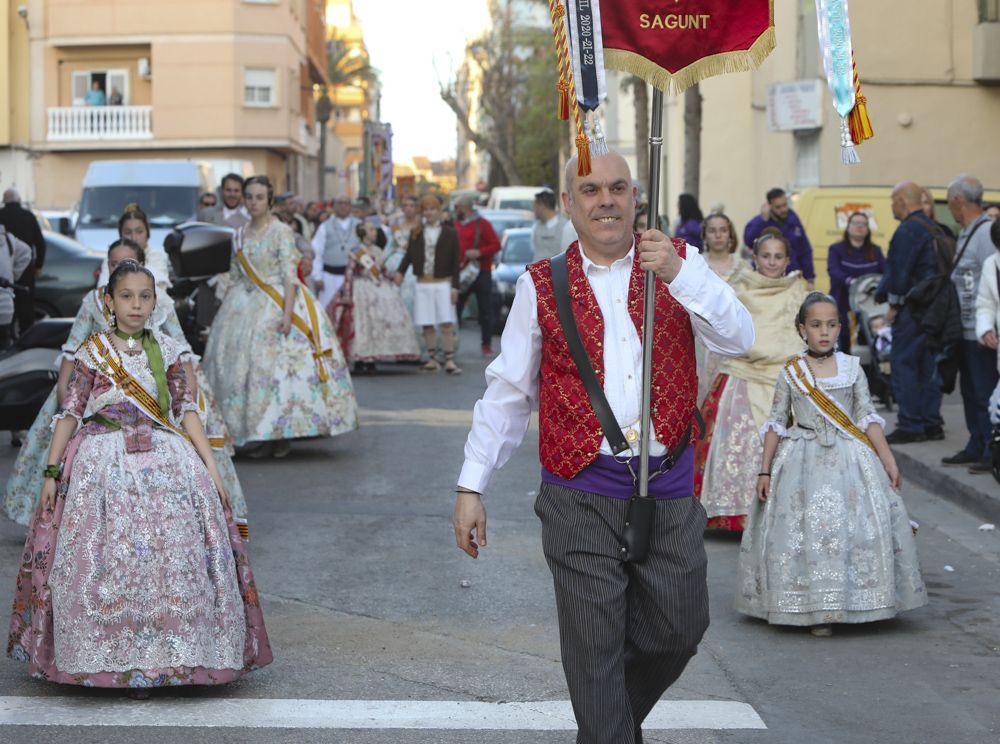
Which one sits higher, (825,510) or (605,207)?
(605,207)

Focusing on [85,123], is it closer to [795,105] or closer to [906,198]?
[795,105]

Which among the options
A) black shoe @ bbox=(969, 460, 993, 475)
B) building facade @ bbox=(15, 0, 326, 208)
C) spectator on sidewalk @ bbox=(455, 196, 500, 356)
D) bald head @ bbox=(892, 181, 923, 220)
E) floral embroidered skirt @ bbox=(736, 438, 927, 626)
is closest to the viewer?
floral embroidered skirt @ bbox=(736, 438, 927, 626)

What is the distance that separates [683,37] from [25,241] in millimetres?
14840

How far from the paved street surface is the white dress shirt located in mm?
1326

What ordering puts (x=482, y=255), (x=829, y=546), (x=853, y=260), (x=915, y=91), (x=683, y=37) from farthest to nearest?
(x=915, y=91), (x=482, y=255), (x=853, y=260), (x=829, y=546), (x=683, y=37)

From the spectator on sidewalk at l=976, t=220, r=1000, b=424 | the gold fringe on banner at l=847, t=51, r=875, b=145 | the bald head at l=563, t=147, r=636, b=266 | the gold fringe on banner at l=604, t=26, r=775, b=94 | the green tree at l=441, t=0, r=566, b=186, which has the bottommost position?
the spectator on sidewalk at l=976, t=220, r=1000, b=424

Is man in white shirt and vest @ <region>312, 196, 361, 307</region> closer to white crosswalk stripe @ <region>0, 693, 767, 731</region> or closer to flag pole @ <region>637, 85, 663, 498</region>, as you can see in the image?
white crosswalk stripe @ <region>0, 693, 767, 731</region>

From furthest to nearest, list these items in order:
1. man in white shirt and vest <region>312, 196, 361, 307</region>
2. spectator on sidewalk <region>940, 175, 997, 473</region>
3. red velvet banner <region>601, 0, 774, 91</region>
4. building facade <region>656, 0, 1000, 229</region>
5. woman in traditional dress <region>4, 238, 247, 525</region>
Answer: building facade <region>656, 0, 1000, 229</region> → man in white shirt and vest <region>312, 196, 361, 307</region> → spectator on sidewalk <region>940, 175, 997, 473</region> → woman in traditional dress <region>4, 238, 247, 525</region> → red velvet banner <region>601, 0, 774, 91</region>

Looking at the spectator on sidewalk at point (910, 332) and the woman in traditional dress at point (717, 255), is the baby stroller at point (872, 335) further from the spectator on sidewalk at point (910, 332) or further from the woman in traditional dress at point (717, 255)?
the woman in traditional dress at point (717, 255)

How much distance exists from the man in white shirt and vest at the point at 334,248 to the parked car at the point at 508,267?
3.58 m

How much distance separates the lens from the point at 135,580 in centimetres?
604

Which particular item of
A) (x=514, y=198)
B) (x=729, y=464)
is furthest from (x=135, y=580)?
(x=514, y=198)

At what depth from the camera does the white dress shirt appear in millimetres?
4562

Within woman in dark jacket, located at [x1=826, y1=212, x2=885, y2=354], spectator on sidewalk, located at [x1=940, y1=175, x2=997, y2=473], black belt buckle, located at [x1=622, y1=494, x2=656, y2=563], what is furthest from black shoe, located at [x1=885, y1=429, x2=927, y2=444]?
black belt buckle, located at [x1=622, y1=494, x2=656, y2=563]
